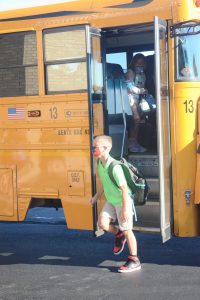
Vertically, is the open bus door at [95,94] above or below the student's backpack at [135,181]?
A: above

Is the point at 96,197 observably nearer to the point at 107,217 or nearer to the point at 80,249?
the point at 107,217

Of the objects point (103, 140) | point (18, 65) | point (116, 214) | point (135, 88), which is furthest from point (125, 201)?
point (18, 65)

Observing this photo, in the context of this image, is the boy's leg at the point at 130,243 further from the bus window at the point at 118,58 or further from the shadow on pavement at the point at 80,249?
the bus window at the point at 118,58

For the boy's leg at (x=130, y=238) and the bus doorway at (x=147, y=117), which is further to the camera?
the boy's leg at (x=130, y=238)

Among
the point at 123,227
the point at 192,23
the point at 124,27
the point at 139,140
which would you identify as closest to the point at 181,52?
the point at 192,23

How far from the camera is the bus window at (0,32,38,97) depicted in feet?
20.4

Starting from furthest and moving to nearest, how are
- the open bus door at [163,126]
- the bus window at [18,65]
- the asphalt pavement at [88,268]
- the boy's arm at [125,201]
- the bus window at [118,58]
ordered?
the bus window at [118,58] < the bus window at [18,65] < the boy's arm at [125,201] < the open bus door at [163,126] < the asphalt pavement at [88,268]

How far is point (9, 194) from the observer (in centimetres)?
644

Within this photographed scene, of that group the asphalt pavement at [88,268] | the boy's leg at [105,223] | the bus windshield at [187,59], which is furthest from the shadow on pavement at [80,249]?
the bus windshield at [187,59]

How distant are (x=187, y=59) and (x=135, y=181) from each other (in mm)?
1383

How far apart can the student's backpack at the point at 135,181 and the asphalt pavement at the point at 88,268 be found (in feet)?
2.57

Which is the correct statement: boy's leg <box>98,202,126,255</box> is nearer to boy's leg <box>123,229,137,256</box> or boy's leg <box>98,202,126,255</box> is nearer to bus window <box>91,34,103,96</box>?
boy's leg <box>123,229,137,256</box>

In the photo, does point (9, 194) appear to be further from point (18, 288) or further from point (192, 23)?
point (192, 23)

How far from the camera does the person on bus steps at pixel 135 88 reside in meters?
6.27
